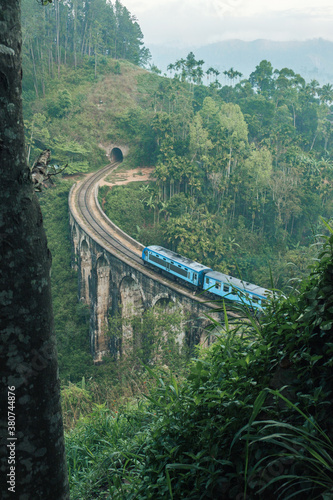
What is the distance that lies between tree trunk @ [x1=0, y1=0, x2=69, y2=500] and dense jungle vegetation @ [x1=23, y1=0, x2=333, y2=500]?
0.97m

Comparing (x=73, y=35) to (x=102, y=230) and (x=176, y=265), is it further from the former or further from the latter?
(x=176, y=265)

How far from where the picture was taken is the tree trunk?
2855 mm

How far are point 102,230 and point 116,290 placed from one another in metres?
5.93

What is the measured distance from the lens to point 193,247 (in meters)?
34.2

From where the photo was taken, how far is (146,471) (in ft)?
11.5

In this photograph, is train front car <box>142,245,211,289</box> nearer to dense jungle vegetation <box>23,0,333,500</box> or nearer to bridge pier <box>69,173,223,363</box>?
bridge pier <box>69,173,223,363</box>

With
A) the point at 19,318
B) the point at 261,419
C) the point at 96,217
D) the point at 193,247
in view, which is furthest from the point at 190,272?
the point at 19,318

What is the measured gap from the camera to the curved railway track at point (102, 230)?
2459cm

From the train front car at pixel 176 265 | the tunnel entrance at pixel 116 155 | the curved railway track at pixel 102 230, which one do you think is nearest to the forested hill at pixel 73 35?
the tunnel entrance at pixel 116 155

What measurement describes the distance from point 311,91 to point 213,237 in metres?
36.0

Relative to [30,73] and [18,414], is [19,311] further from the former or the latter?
[30,73]

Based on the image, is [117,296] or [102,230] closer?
[117,296]

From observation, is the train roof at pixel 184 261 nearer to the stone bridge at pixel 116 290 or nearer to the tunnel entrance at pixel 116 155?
the stone bridge at pixel 116 290

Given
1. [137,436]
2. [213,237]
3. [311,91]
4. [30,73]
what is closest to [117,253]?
[213,237]
